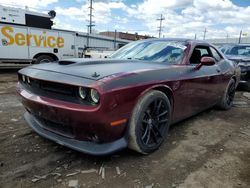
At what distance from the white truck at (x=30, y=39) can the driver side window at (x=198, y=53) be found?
8.07m

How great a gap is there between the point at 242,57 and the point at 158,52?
206 inches

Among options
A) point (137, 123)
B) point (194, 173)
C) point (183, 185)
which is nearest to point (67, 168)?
point (137, 123)

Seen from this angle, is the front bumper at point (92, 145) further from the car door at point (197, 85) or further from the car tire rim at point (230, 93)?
the car tire rim at point (230, 93)

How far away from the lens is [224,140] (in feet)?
10.6

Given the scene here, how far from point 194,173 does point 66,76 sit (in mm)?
1634

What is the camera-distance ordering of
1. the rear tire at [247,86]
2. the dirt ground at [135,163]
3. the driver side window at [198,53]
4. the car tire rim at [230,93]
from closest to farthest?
the dirt ground at [135,163] < the driver side window at [198,53] < the car tire rim at [230,93] < the rear tire at [247,86]

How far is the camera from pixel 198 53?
3787 millimetres

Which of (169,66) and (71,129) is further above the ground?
(169,66)

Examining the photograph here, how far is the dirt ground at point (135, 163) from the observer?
213 centimetres

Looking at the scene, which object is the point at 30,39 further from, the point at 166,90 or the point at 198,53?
the point at 166,90

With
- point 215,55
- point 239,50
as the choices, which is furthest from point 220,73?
point 239,50

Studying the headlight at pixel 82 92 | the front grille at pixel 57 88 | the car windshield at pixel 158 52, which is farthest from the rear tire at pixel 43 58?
the headlight at pixel 82 92

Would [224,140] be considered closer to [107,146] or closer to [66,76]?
[107,146]

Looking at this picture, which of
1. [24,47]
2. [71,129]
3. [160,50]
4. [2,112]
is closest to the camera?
[71,129]
